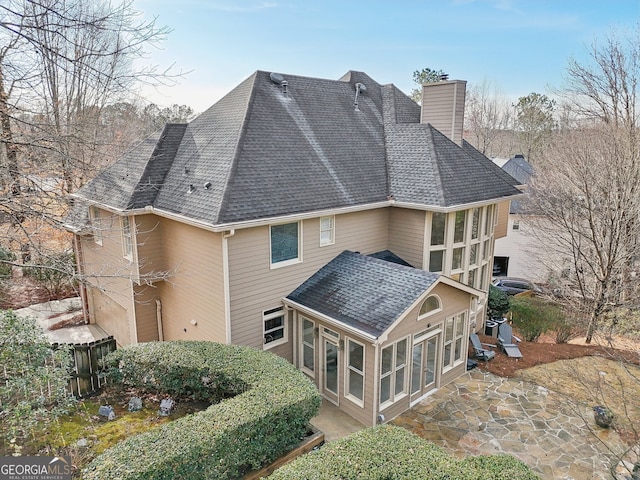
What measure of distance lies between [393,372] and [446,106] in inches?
389

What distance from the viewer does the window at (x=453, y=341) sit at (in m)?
11.3

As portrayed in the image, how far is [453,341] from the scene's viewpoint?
37.7 ft

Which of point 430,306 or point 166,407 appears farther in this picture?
point 430,306

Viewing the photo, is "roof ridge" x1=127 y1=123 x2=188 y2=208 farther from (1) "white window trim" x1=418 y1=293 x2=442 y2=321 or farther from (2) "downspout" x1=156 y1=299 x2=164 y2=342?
(1) "white window trim" x1=418 y1=293 x2=442 y2=321

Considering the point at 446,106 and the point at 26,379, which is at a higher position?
the point at 446,106

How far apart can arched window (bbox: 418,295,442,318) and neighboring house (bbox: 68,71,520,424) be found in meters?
0.04

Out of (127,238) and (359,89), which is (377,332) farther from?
(359,89)

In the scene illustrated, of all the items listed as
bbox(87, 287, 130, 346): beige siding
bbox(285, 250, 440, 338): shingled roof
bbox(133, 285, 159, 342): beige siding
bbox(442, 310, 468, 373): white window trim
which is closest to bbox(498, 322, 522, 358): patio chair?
bbox(442, 310, 468, 373): white window trim

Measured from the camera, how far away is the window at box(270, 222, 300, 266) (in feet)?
35.2

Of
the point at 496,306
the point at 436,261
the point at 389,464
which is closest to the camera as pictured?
the point at 389,464

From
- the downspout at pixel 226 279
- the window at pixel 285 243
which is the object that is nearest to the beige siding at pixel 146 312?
the downspout at pixel 226 279

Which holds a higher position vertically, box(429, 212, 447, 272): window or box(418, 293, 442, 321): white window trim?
box(429, 212, 447, 272): window

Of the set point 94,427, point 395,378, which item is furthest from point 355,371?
point 94,427

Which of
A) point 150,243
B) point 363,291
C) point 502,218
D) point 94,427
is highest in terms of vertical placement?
point 150,243
